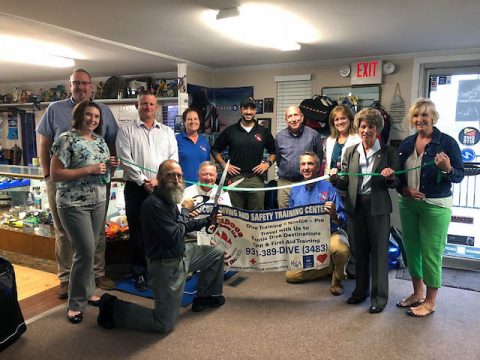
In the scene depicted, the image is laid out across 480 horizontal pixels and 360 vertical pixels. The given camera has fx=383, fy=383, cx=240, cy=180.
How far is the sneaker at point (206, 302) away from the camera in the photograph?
9.48ft

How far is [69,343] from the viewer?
2.43 metres

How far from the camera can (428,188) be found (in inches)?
105

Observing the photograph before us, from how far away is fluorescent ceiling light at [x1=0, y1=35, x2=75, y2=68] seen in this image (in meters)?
4.03

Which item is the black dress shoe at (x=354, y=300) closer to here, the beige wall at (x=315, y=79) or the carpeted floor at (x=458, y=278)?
the carpeted floor at (x=458, y=278)

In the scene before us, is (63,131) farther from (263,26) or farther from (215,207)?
(263,26)

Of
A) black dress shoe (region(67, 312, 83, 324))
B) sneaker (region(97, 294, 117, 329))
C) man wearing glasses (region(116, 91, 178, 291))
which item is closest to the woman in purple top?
man wearing glasses (region(116, 91, 178, 291))

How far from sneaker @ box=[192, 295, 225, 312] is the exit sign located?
3141mm

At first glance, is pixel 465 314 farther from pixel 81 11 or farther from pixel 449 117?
pixel 81 11

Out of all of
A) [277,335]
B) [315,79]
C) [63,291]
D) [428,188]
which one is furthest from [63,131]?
[315,79]

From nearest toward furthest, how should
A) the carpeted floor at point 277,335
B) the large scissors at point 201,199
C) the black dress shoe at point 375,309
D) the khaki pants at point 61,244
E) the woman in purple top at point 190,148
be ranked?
the carpeted floor at point 277,335 < the black dress shoe at point 375,309 < the khaki pants at point 61,244 < the large scissors at point 201,199 < the woman in purple top at point 190,148

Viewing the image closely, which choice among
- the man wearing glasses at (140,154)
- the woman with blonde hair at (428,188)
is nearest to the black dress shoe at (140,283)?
the man wearing glasses at (140,154)

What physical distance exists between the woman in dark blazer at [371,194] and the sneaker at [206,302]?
3.67 ft

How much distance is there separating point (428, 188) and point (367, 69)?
7.81 feet

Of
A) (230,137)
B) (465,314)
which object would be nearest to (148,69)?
(230,137)
